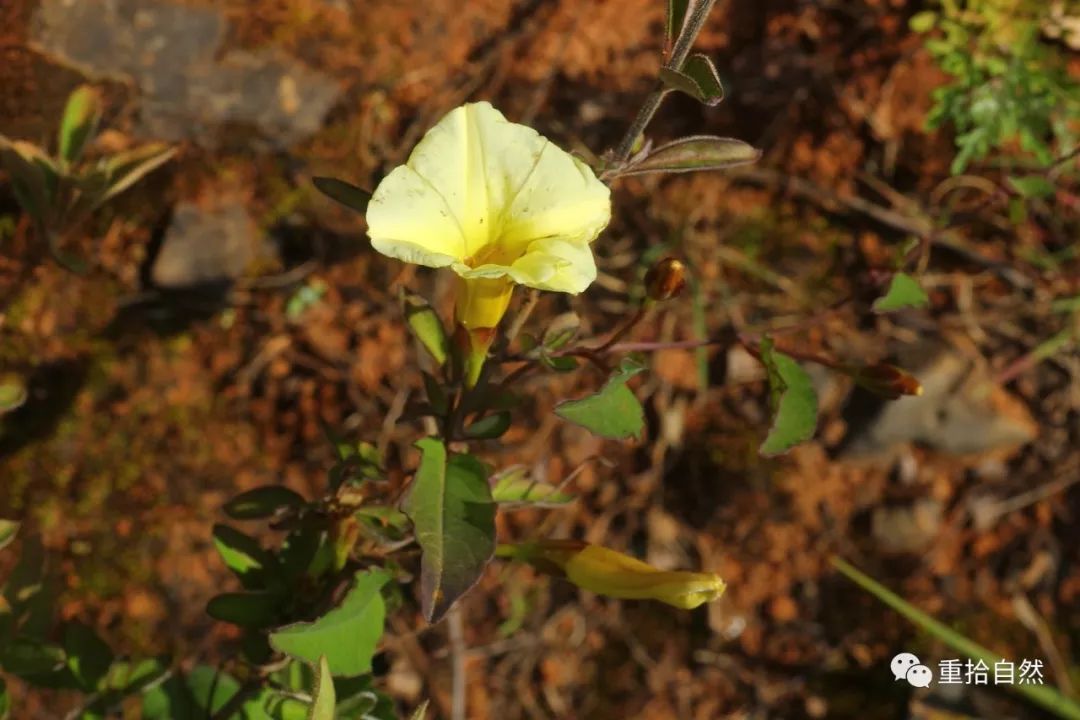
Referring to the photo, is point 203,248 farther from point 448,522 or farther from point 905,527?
point 905,527

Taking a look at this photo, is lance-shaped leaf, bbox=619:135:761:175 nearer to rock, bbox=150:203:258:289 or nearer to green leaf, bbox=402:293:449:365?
green leaf, bbox=402:293:449:365

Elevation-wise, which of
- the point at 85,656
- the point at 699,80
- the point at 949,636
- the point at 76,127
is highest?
the point at 699,80

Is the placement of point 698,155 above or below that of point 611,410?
above

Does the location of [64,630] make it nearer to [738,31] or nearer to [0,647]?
[0,647]

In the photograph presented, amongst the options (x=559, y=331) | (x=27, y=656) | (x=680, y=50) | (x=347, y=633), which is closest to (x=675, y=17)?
(x=680, y=50)

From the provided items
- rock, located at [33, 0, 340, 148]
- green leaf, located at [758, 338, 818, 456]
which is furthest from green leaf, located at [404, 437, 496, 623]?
rock, located at [33, 0, 340, 148]

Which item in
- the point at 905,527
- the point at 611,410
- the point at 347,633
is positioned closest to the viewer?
the point at 611,410
